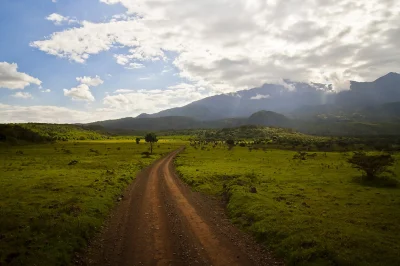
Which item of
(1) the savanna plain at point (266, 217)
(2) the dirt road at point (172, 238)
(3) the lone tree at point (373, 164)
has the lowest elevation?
(2) the dirt road at point (172, 238)

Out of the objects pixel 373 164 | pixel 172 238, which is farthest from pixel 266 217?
pixel 373 164

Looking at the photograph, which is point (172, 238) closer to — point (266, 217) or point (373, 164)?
point (266, 217)

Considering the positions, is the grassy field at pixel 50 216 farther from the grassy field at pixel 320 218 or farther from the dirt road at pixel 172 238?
the grassy field at pixel 320 218

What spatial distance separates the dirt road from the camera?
18.2 m

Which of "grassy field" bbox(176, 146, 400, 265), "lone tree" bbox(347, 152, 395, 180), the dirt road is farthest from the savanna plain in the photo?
"lone tree" bbox(347, 152, 395, 180)

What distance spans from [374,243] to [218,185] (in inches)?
1080

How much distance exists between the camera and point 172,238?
21688 millimetres

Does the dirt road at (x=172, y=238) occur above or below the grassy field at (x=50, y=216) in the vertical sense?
below

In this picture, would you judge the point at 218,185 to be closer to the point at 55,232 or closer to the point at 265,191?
the point at 265,191

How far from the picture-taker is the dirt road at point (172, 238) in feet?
59.7

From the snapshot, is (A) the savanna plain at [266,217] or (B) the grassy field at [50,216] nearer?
(A) the savanna plain at [266,217]

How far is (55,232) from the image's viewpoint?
21391 millimetres

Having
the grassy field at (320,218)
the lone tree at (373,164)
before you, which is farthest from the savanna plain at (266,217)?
the lone tree at (373,164)

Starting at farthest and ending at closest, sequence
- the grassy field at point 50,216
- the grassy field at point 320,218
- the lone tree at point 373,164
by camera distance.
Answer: the lone tree at point 373,164 < the grassy field at point 50,216 < the grassy field at point 320,218
